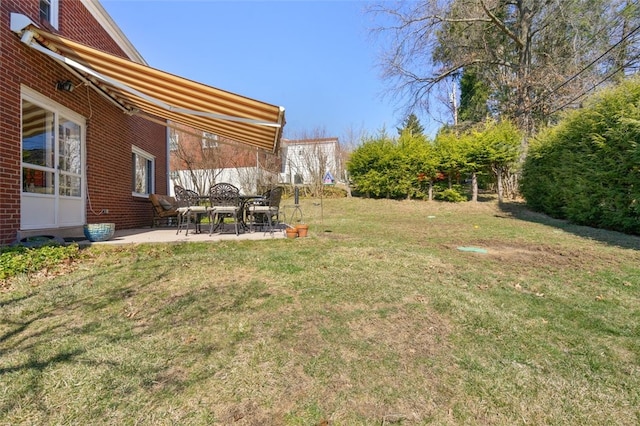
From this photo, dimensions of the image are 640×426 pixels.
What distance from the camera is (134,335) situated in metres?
2.61

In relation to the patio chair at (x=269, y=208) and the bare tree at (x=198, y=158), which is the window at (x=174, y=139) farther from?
the patio chair at (x=269, y=208)

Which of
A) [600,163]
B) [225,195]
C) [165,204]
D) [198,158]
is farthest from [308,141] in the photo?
[600,163]

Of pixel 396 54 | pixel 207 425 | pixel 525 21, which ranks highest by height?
pixel 525 21

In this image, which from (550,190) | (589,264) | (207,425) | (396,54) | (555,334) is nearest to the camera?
(207,425)

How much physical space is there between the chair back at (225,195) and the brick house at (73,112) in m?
1.32

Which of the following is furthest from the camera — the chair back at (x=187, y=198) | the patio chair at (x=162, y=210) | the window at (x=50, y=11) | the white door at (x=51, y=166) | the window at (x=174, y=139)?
the window at (x=174, y=139)

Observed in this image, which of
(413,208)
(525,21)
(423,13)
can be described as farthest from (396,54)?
(413,208)

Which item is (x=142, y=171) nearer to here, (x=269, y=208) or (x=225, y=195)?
(x=225, y=195)

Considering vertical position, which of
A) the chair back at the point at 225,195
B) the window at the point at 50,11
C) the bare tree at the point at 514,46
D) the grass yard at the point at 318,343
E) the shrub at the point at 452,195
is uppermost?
the bare tree at the point at 514,46

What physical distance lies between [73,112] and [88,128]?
24.7 inches

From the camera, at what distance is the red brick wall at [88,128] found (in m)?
4.60

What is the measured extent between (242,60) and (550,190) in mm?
13038

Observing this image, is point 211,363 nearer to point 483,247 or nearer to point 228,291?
point 228,291

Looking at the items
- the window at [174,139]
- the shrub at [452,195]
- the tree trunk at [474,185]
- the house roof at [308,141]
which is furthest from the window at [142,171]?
the tree trunk at [474,185]
